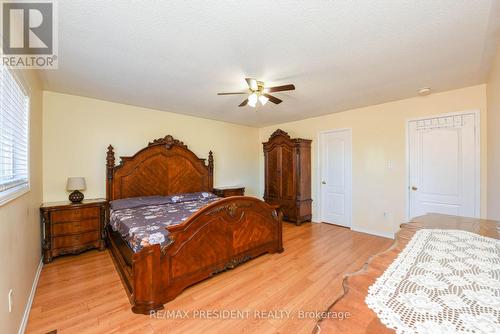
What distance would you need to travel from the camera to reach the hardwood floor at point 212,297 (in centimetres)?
171

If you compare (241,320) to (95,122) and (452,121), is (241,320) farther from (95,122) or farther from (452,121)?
(452,121)

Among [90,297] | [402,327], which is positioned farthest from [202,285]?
[402,327]

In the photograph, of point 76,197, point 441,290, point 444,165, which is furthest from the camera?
point 444,165

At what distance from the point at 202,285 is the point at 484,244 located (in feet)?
7.52

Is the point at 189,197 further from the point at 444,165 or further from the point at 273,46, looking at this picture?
the point at 444,165

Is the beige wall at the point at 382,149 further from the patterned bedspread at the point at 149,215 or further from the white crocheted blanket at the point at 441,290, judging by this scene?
the patterned bedspread at the point at 149,215

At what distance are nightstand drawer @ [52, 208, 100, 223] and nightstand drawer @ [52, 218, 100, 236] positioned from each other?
0.17ft

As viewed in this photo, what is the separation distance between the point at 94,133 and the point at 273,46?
3.19 m

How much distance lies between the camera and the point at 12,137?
1630 millimetres

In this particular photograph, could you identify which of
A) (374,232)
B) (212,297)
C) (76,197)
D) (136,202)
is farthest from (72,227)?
(374,232)

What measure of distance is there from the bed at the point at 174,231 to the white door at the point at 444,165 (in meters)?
2.39

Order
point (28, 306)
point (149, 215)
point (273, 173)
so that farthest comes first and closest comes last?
point (273, 173) < point (149, 215) < point (28, 306)

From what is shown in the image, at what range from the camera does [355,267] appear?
2641mm

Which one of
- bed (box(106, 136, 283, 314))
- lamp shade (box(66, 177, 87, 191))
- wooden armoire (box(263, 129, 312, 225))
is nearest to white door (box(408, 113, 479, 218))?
wooden armoire (box(263, 129, 312, 225))
